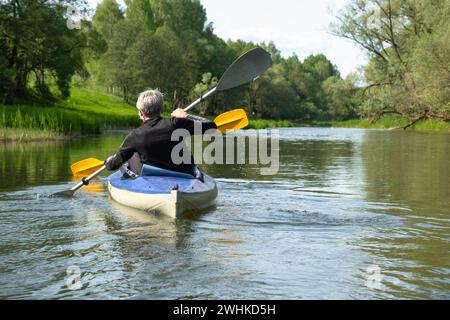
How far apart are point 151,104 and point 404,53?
3598cm

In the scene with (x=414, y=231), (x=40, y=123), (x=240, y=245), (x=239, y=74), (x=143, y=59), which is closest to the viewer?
(x=240, y=245)

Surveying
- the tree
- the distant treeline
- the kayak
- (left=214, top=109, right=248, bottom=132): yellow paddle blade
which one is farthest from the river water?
the tree

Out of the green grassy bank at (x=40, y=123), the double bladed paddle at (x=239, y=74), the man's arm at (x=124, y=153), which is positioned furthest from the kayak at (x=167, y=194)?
the green grassy bank at (x=40, y=123)

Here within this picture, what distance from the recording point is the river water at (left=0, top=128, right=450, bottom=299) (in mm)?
3742

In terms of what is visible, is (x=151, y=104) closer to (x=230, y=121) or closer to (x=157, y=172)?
(x=157, y=172)

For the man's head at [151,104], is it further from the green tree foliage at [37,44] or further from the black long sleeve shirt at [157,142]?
the green tree foliage at [37,44]

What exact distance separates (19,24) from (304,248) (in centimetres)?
2829

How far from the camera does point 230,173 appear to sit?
1161 centimetres

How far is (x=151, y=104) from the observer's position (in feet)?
21.4

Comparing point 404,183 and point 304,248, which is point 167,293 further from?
point 404,183

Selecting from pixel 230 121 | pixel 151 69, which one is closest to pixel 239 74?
pixel 230 121

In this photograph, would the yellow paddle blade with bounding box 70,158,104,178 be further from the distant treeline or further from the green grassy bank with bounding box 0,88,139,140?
the distant treeline

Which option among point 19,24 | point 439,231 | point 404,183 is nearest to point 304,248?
point 439,231
